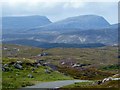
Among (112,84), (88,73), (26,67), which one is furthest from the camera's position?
(88,73)

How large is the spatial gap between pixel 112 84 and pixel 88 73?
79201mm

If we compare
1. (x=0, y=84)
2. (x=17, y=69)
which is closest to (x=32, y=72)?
(x=17, y=69)

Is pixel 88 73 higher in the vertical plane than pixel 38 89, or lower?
lower

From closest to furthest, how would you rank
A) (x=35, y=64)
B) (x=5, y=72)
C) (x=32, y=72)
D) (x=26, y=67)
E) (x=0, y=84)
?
(x=0, y=84) → (x=5, y=72) → (x=32, y=72) → (x=26, y=67) → (x=35, y=64)

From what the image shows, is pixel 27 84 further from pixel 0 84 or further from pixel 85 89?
pixel 85 89

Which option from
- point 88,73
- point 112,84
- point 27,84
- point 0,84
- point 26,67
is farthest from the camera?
point 88,73

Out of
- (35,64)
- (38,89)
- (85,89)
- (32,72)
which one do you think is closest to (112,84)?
(85,89)

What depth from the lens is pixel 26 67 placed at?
4564 inches

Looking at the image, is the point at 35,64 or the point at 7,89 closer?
the point at 7,89

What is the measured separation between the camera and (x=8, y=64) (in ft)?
371

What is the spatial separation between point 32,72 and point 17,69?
5.17 meters

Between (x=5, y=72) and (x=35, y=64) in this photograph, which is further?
(x=35, y=64)

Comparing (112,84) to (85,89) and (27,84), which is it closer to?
(85,89)

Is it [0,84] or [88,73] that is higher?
[0,84]
